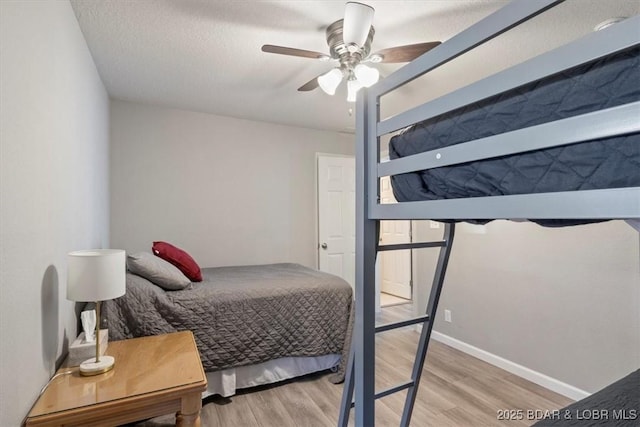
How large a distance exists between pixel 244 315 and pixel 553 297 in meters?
2.33

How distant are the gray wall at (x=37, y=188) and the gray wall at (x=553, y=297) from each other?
3.08 metres

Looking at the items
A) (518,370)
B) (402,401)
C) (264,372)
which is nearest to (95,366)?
(264,372)

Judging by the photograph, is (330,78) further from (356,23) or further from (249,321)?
(249,321)

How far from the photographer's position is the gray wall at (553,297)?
2088 mm

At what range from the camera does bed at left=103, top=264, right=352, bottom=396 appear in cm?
202

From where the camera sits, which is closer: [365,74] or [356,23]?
[356,23]

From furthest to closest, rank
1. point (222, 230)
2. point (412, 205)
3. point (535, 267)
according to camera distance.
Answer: point (222, 230), point (535, 267), point (412, 205)

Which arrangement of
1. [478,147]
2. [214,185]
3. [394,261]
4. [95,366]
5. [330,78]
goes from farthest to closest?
1. [394,261]
2. [214,185]
3. [330,78]
4. [95,366]
5. [478,147]

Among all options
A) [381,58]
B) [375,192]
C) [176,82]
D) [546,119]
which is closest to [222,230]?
[176,82]

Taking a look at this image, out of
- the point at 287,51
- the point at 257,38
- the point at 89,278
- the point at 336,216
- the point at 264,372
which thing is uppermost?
the point at 257,38

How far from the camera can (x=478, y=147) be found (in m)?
0.80

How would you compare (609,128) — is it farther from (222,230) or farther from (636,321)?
(222,230)

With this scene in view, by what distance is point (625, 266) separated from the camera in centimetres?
207

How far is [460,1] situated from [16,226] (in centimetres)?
220
